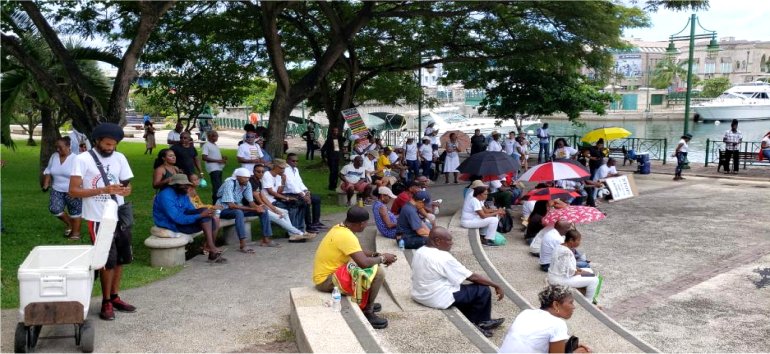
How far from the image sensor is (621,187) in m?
16.5

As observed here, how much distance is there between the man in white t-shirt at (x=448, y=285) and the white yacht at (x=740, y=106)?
61.8 metres

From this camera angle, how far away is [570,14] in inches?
691

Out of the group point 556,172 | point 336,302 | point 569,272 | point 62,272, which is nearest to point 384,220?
point 569,272

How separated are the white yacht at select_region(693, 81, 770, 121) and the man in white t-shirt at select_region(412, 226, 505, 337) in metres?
61.8

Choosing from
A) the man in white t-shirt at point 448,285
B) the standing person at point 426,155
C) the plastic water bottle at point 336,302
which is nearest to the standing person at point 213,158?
the standing person at point 426,155

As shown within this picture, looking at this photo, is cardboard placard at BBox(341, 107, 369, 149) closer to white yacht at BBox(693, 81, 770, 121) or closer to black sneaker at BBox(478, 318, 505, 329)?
black sneaker at BBox(478, 318, 505, 329)

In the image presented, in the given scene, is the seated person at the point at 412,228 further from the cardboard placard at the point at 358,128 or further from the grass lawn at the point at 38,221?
the cardboard placard at the point at 358,128

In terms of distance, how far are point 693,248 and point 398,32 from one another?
497 inches

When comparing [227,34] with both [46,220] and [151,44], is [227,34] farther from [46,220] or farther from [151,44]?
[46,220]

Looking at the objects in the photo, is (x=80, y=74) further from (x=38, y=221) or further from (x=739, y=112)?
(x=739, y=112)

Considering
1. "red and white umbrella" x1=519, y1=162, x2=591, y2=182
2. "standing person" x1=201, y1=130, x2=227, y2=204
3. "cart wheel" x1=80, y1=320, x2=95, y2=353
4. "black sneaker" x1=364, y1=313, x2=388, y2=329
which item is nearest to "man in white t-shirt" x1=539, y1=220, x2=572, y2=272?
"red and white umbrella" x1=519, y1=162, x2=591, y2=182

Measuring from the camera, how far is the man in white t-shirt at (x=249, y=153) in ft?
43.5

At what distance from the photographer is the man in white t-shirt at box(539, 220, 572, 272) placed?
9.01 m

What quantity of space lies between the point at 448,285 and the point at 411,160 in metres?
12.2
